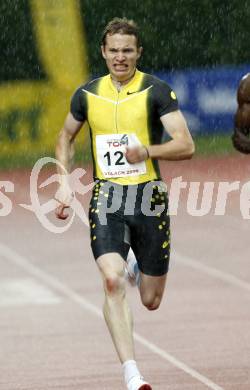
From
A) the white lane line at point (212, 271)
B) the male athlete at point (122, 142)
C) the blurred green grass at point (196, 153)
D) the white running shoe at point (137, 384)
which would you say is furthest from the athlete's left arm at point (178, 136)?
the blurred green grass at point (196, 153)

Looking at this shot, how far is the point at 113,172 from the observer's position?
30.1ft

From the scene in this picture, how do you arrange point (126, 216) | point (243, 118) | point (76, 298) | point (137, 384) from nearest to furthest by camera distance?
point (243, 118), point (137, 384), point (126, 216), point (76, 298)

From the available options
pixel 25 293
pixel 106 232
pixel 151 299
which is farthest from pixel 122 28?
pixel 25 293

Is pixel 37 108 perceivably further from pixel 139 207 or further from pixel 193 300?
pixel 139 207

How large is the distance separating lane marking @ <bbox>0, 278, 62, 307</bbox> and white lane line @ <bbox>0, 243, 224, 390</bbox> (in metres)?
0.14

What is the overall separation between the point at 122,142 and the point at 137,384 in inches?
63.1

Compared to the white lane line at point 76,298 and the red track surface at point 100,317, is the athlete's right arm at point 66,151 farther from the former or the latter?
the white lane line at point 76,298

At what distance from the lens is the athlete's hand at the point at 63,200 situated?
916 cm

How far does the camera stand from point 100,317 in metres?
13.3

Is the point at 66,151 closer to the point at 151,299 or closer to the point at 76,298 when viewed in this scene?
the point at 151,299

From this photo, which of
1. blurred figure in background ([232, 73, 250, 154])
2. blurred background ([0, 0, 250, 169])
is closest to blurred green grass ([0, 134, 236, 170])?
blurred background ([0, 0, 250, 169])

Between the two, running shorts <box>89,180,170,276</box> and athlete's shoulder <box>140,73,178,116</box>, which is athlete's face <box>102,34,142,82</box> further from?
running shorts <box>89,180,170,276</box>

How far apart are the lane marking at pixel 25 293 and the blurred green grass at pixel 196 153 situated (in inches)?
461

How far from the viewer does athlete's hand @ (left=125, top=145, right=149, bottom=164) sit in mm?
8734
